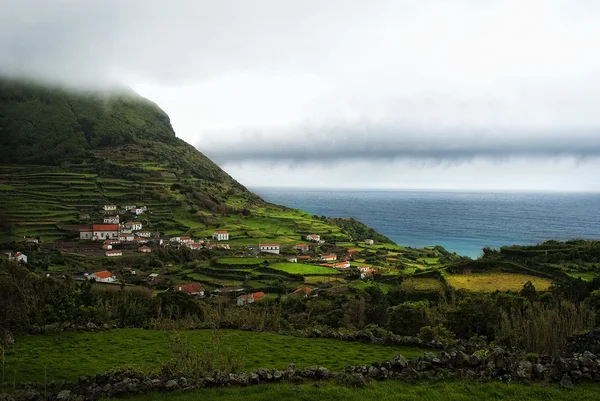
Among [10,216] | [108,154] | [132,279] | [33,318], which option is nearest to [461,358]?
[33,318]

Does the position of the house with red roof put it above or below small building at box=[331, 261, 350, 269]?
above

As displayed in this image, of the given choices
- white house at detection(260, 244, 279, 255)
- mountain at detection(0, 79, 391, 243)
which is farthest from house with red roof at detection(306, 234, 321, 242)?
white house at detection(260, 244, 279, 255)

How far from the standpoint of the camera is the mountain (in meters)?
87.2

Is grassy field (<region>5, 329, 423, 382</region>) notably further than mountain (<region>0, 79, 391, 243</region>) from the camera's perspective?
No

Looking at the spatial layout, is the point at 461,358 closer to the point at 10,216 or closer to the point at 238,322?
the point at 238,322

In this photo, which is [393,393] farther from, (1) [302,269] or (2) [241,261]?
(2) [241,261]

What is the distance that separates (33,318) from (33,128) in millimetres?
151077

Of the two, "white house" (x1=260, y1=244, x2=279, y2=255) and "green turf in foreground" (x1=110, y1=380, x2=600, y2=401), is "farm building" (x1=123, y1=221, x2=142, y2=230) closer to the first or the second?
"white house" (x1=260, y1=244, x2=279, y2=255)

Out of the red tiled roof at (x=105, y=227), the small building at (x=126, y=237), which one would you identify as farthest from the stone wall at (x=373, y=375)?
the red tiled roof at (x=105, y=227)

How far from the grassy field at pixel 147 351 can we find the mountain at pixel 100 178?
68108 mm

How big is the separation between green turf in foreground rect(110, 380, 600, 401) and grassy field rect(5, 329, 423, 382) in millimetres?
1848

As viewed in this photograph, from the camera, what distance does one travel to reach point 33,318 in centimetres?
1636

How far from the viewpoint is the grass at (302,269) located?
55312 mm

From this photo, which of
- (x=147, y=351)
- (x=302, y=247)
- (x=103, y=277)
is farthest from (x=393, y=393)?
(x=302, y=247)
